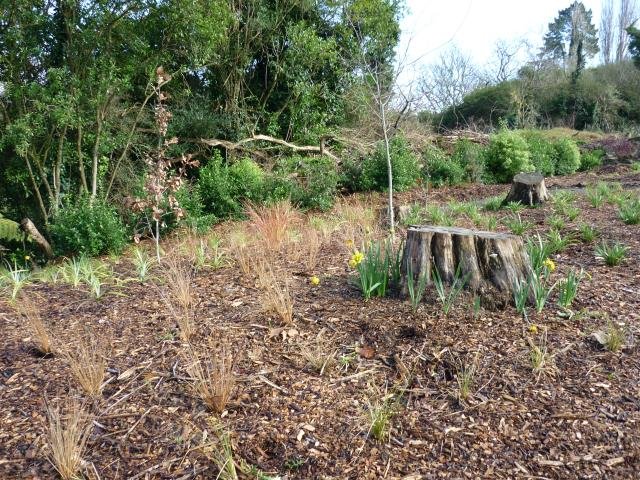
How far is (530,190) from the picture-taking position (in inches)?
283

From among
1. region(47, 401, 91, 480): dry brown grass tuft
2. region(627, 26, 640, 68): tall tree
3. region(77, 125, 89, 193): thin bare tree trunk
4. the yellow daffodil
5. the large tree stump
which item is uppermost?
region(627, 26, 640, 68): tall tree

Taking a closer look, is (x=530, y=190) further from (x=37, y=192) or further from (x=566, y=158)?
(x=37, y=192)

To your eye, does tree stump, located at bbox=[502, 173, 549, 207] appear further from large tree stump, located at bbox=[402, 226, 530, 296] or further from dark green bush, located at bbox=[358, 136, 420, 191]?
large tree stump, located at bbox=[402, 226, 530, 296]

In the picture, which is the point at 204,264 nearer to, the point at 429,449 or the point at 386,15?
the point at 429,449

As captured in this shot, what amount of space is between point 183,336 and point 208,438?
2.76 ft

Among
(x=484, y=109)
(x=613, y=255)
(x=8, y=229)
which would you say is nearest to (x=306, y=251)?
(x=613, y=255)

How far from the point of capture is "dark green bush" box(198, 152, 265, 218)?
9.91 m

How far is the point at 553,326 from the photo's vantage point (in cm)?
272

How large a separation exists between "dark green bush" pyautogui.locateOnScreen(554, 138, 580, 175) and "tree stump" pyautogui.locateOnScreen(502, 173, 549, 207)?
755 cm

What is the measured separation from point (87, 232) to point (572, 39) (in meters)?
29.5

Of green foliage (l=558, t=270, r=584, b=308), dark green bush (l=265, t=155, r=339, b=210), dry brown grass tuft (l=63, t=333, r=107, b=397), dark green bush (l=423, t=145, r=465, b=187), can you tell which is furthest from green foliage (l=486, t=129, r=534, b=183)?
dry brown grass tuft (l=63, t=333, r=107, b=397)

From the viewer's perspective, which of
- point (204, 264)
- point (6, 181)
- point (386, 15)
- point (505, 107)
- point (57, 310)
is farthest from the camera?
point (505, 107)

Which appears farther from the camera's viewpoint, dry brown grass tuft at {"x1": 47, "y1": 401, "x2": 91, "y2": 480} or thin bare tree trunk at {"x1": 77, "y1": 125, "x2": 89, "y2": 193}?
thin bare tree trunk at {"x1": 77, "y1": 125, "x2": 89, "y2": 193}

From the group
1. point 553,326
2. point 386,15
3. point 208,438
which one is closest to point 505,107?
point 386,15
